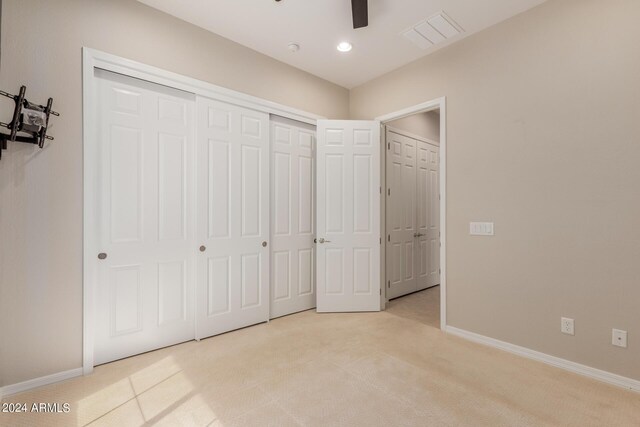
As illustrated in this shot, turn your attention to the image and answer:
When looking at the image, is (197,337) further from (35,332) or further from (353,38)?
(353,38)

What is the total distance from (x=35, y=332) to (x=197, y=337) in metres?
1.17

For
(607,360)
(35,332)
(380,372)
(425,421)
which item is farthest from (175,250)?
(607,360)

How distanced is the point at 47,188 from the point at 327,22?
104 inches

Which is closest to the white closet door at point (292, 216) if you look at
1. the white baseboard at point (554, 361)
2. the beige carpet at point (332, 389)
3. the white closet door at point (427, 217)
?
the beige carpet at point (332, 389)

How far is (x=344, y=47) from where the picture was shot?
318cm

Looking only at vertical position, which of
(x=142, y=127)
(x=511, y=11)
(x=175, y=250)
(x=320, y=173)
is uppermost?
(x=511, y=11)

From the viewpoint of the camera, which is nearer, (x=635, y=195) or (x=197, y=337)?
(x=635, y=195)

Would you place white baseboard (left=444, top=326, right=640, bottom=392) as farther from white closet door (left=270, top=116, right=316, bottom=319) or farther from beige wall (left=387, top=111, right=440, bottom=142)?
beige wall (left=387, top=111, right=440, bottom=142)

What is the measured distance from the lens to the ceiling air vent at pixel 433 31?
273cm

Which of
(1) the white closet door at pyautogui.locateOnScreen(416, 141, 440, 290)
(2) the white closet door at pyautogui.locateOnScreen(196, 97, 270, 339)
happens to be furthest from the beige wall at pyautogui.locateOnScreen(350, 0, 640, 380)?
→ (2) the white closet door at pyautogui.locateOnScreen(196, 97, 270, 339)

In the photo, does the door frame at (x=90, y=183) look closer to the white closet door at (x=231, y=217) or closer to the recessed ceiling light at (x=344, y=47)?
the white closet door at (x=231, y=217)

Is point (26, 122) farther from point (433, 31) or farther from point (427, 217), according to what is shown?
point (427, 217)

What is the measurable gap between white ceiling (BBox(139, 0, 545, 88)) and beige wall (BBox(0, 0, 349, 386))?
54 cm

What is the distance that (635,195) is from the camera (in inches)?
81.8
